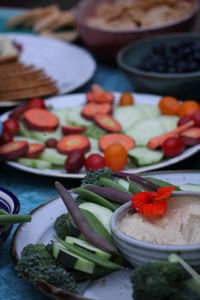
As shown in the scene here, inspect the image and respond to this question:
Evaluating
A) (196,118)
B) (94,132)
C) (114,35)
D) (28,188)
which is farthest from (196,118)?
(114,35)

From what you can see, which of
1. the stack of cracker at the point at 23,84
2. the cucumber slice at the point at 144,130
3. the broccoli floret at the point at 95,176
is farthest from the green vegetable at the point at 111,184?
the stack of cracker at the point at 23,84

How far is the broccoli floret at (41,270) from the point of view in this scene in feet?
3.09

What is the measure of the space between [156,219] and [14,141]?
783 mm

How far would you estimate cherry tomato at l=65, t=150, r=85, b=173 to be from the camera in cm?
150

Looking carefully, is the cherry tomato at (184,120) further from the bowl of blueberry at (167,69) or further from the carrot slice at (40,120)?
the carrot slice at (40,120)

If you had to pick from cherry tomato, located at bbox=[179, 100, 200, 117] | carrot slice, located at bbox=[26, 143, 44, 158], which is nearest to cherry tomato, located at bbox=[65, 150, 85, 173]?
carrot slice, located at bbox=[26, 143, 44, 158]

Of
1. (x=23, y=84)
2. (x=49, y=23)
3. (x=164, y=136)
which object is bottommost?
(x=49, y=23)

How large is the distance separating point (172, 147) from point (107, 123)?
307 millimetres

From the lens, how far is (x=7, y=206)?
1.17m

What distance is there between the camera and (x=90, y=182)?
1.19 meters

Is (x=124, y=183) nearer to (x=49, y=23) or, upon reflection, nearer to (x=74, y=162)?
(x=74, y=162)

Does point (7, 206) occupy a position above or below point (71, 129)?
above

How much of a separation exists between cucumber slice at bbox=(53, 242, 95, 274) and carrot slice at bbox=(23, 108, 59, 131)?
807 millimetres

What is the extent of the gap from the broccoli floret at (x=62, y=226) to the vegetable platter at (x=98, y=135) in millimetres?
347
